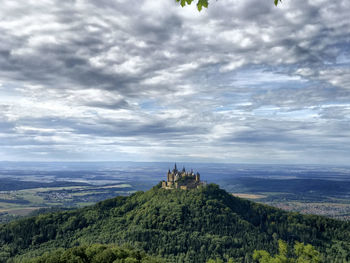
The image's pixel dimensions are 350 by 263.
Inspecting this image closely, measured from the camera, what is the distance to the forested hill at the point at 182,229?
429 feet

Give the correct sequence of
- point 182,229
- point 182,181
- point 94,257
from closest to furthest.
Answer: point 94,257, point 182,229, point 182,181

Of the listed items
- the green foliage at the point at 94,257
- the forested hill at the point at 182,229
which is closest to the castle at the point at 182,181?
the forested hill at the point at 182,229

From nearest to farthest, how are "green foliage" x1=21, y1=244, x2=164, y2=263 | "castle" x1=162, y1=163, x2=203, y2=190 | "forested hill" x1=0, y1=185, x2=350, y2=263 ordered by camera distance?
"green foliage" x1=21, y1=244, x2=164, y2=263, "forested hill" x1=0, y1=185, x2=350, y2=263, "castle" x1=162, y1=163, x2=203, y2=190

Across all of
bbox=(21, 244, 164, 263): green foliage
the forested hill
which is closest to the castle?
the forested hill

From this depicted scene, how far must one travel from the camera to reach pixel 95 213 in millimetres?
172125

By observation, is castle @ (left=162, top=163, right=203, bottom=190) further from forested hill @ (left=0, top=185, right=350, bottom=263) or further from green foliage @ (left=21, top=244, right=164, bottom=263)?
green foliage @ (left=21, top=244, right=164, bottom=263)

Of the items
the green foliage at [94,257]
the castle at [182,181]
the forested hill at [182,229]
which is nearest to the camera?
the green foliage at [94,257]

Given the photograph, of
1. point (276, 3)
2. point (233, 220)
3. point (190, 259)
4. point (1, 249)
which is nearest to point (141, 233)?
point (190, 259)

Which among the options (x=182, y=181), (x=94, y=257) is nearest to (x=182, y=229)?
(x=182, y=181)

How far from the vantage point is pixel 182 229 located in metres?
143

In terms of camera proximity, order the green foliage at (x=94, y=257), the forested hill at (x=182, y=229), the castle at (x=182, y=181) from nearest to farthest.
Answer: the green foliage at (x=94, y=257) < the forested hill at (x=182, y=229) < the castle at (x=182, y=181)

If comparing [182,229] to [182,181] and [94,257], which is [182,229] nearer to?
[182,181]

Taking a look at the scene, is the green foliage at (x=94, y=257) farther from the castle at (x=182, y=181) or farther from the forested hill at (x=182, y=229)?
the castle at (x=182, y=181)

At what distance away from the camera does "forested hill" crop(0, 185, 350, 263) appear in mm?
130625
